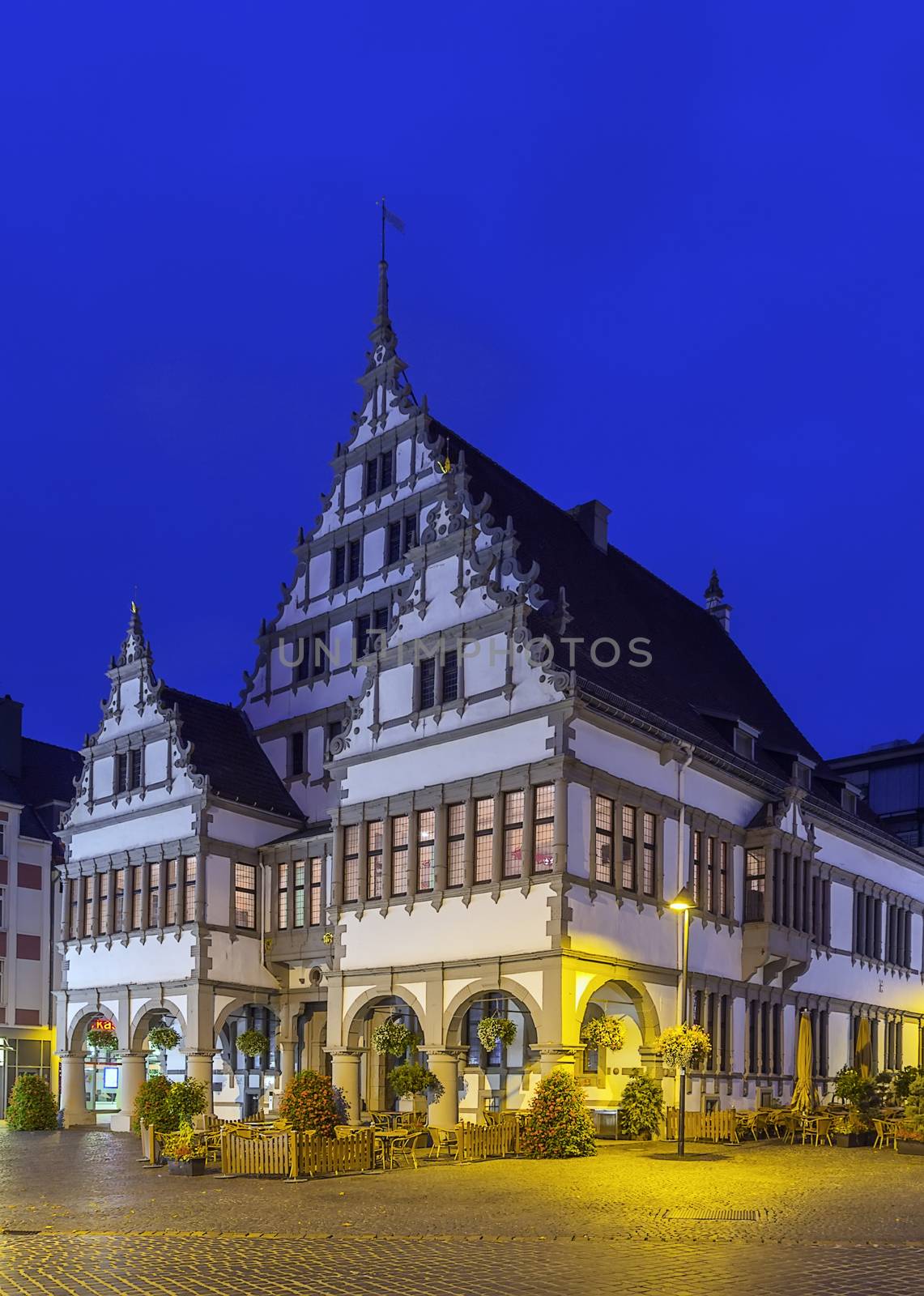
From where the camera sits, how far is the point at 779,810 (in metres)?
41.9

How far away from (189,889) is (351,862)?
7234 mm

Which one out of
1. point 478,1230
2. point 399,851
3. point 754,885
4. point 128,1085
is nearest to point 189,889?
point 128,1085

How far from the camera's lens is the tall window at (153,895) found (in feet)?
148

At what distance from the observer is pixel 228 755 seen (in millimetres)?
46812

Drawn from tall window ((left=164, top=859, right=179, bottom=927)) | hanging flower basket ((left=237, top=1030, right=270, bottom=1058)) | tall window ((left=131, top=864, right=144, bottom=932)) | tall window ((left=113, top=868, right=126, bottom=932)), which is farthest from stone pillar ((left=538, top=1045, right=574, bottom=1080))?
tall window ((left=113, top=868, right=126, bottom=932))

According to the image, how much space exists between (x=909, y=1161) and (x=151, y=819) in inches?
998

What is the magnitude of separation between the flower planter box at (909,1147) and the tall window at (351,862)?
1485cm

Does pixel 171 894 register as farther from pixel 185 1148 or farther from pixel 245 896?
pixel 185 1148

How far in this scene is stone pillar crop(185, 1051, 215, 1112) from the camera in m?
42.6

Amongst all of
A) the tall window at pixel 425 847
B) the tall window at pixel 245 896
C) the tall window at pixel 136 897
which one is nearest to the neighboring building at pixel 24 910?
the tall window at pixel 136 897

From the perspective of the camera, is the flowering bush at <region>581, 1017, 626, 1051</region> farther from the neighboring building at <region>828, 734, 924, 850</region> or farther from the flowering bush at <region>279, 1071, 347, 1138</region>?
the neighboring building at <region>828, 734, 924, 850</region>

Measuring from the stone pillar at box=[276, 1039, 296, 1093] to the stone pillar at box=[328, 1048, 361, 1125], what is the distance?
5.82 meters

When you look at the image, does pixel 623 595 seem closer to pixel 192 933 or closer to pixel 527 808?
pixel 527 808

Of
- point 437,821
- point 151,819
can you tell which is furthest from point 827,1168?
point 151,819
